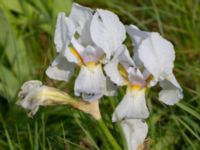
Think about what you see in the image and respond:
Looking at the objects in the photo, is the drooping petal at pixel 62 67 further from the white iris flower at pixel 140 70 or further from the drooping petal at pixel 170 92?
the drooping petal at pixel 170 92

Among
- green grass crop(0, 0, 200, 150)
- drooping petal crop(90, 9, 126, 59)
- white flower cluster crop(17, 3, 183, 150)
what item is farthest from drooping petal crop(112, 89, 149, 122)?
green grass crop(0, 0, 200, 150)

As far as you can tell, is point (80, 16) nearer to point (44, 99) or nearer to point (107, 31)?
point (107, 31)

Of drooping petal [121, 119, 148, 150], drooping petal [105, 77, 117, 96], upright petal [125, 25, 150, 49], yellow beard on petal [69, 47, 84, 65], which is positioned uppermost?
upright petal [125, 25, 150, 49]

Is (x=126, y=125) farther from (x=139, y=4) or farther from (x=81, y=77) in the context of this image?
(x=139, y=4)

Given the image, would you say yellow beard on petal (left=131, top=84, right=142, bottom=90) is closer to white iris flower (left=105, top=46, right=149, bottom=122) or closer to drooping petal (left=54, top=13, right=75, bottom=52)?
white iris flower (left=105, top=46, right=149, bottom=122)

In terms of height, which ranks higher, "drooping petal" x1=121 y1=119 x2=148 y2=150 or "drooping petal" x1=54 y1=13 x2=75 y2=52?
"drooping petal" x1=54 y1=13 x2=75 y2=52

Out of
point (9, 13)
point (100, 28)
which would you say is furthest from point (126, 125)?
point (9, 13)

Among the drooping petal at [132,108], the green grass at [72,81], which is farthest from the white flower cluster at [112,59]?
the green grass at [72,81]
